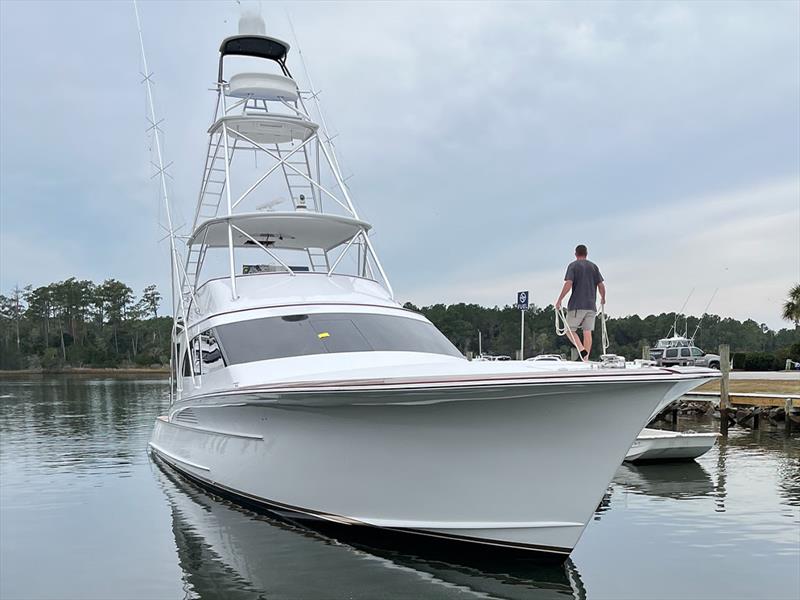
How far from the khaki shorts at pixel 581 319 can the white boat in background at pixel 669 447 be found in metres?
6.69

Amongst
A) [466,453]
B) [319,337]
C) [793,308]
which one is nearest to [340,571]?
[466,453]

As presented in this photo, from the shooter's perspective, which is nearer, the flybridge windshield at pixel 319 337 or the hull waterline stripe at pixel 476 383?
the hull waterline stripe at pixel 476 383

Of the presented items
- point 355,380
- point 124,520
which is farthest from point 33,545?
point 355,380

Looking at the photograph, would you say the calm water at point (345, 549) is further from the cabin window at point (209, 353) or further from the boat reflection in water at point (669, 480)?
the cabin window at point (209, 353)

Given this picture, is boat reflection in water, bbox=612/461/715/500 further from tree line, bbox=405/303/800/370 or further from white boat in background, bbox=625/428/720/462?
tree line, bbox=405/303/800/370

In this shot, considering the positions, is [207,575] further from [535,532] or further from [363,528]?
[535,532]

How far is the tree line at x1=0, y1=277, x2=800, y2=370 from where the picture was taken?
2776 inches

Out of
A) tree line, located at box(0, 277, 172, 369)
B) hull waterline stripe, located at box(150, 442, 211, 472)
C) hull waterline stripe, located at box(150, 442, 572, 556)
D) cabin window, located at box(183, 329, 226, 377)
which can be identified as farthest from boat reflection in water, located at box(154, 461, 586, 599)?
tree line, located at box(0, 277, 172, 369)

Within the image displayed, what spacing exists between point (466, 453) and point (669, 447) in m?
8.99

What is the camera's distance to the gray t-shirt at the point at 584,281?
25.8 feet

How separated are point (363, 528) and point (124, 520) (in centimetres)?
433

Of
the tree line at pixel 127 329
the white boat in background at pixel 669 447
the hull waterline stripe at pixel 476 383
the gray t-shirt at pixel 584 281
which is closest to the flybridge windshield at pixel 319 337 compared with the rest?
the gray t-shirt at pixel 584 281

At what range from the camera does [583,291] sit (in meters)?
7.91

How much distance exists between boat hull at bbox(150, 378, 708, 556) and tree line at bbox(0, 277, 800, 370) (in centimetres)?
6085
